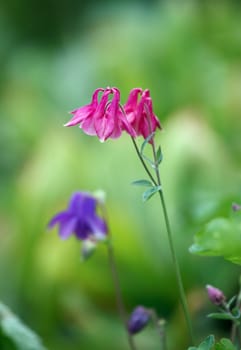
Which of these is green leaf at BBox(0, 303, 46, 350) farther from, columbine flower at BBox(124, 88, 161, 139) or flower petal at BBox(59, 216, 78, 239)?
columbine flower at BBox(124, 88, 161, 139)

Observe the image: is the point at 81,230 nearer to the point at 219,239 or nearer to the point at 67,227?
the point at 67,227

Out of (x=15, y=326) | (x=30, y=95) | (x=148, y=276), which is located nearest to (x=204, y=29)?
(x=30, y=95)

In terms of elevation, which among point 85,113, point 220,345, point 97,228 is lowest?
point 220,345

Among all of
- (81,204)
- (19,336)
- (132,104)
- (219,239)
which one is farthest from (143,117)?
(19,336)

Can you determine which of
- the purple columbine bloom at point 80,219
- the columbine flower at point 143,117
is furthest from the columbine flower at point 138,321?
the columbine flower at point 143,117

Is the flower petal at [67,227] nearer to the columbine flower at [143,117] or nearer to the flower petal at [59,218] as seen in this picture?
the flower petal at [59,218]

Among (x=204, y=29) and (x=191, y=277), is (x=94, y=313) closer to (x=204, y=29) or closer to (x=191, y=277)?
(x=191, y=277)

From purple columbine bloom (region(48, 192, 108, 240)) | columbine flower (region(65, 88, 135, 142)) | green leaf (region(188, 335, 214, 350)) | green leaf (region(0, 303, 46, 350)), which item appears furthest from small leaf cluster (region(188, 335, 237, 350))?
green leaf (region(0, 303, 46, 350))
